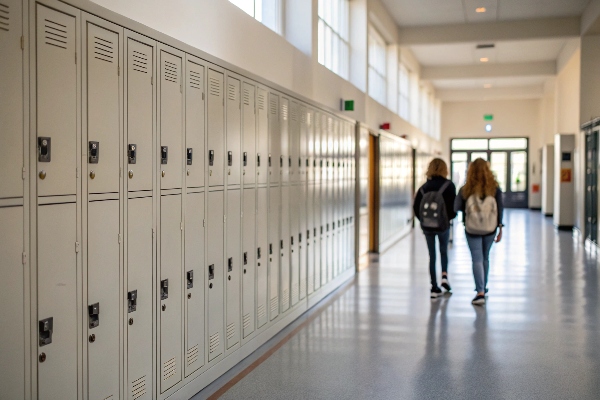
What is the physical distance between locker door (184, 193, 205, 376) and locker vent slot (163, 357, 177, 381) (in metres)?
0.18

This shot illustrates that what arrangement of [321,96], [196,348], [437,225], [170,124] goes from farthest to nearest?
1. [321,96]
2. [437,225]
3. [196,348]
4. [170,124]

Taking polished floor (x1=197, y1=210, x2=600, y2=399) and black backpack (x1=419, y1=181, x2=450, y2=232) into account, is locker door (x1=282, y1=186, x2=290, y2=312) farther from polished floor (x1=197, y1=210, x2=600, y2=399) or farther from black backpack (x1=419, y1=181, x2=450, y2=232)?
black backpack (x1=419, y1=181, x2=450, y2=232)

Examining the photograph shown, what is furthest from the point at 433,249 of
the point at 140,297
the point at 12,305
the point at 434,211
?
the point at 12,305

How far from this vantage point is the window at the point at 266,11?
6533mm

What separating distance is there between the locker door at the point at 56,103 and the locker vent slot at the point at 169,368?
4.64 ft

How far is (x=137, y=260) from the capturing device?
356cm

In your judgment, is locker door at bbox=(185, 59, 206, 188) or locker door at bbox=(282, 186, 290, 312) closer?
locker door at bbox=(185, 59, 206, 188)

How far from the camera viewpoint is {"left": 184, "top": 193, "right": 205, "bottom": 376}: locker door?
4191mm

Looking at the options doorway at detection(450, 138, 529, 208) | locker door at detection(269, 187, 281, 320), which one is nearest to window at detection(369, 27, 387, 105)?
locker door at detection(269, 187, 281, 320)

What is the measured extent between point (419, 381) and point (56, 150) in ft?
9.88

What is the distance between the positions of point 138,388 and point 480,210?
4641 millimetres

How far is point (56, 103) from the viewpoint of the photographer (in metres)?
2.82

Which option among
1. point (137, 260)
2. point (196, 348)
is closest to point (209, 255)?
point (196, 348)

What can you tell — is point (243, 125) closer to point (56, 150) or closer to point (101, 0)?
point (101, 0)
